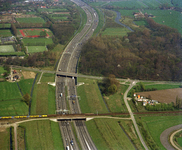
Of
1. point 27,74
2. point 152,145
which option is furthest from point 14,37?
point 152,145

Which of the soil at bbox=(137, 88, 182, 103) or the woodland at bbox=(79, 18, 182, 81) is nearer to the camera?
the soil at bbox=(137, 88, 182, 103)

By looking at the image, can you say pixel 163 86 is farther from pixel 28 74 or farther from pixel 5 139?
pixel 5 139

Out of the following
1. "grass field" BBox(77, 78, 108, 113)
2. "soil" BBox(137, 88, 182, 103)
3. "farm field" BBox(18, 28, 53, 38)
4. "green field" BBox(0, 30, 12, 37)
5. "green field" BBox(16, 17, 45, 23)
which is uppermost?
"green field" BBox(16, 17, 45, 23)

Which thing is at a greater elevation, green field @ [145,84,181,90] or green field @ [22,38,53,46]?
green field @ [22,38,53,46]

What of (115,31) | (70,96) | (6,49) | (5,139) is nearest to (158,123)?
(70,96)

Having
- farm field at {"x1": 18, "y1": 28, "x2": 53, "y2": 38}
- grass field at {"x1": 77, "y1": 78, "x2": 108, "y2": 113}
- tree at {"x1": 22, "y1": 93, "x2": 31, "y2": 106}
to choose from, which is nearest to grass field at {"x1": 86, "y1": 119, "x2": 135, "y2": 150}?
grass field at {"x1": 77, "y1": 78, "x2": 108, "y2": 113}

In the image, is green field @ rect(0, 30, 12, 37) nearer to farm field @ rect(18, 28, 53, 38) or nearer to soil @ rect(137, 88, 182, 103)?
farm field @ rect(18, 28, 53, 38)
